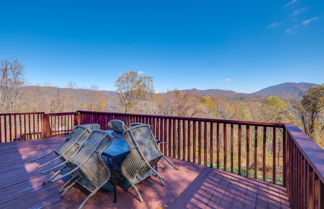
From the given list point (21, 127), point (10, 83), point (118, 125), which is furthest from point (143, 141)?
point (10, 83)

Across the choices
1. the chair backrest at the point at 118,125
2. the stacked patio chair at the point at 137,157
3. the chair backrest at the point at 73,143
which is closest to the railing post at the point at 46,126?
the chair backrest at the point at 73,143

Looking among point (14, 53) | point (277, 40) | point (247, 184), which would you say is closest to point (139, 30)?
point (14, 53)

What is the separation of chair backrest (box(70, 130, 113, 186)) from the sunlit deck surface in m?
0.32

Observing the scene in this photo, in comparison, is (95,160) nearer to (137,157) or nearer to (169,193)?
(137,157)

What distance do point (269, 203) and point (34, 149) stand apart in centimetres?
498

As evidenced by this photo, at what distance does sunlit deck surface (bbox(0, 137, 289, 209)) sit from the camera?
1759 millimetres

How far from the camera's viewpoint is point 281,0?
7.86m

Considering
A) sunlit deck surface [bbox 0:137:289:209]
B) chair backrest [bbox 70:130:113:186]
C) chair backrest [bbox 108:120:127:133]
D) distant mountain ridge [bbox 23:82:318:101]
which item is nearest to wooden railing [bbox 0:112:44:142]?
sunlit deck surface [bbox 0:137:289:209]

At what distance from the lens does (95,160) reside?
1755 millimetres

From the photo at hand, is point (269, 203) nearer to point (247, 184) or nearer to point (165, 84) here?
point (247, 184)

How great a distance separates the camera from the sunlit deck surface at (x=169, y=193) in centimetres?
176

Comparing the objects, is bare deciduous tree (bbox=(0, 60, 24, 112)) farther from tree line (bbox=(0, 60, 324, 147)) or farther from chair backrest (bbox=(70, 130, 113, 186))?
chair backrest (bbox=(70, 130, 113, 186))

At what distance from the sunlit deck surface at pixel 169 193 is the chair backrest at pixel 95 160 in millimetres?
322

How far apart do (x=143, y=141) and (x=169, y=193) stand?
0.79 m
